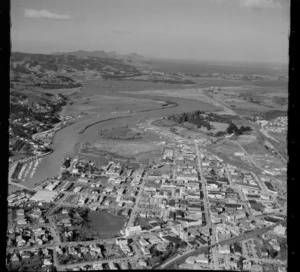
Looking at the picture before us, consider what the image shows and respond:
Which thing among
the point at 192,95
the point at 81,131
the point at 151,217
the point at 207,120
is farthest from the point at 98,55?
the point at 151,217

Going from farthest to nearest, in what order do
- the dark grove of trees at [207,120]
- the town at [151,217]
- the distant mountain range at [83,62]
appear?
the distant mountain range at [83,62] → the dark grove of trees at [207,120] → the town at [151,217]

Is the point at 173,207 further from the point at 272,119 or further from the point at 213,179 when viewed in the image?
the point at 272,119

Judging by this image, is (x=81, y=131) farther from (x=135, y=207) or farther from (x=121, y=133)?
(x=135, y=207)

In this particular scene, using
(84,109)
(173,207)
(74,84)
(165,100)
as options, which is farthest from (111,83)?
(173,207)

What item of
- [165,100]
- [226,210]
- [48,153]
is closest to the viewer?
[226,210]

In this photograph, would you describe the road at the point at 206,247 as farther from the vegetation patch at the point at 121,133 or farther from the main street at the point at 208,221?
the vegetation patch at the point at 121,133

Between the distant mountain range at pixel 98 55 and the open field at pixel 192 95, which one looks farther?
the distant mountain range at pixel 98 55

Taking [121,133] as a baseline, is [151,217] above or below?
below

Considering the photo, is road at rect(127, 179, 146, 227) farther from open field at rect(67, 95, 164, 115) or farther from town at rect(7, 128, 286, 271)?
open field at rect(67, 95, 164, 115)

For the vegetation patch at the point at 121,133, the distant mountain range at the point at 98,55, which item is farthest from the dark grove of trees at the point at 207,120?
the distant mountain range at the point at 98,55

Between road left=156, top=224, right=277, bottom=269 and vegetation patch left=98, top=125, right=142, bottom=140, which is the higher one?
vegetation patch left=98, top=125, right=142, bottom=140

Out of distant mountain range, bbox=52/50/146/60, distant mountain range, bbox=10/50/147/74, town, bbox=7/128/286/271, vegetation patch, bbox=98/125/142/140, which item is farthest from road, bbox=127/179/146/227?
distant mountain range, bbox=52/50/146/60
